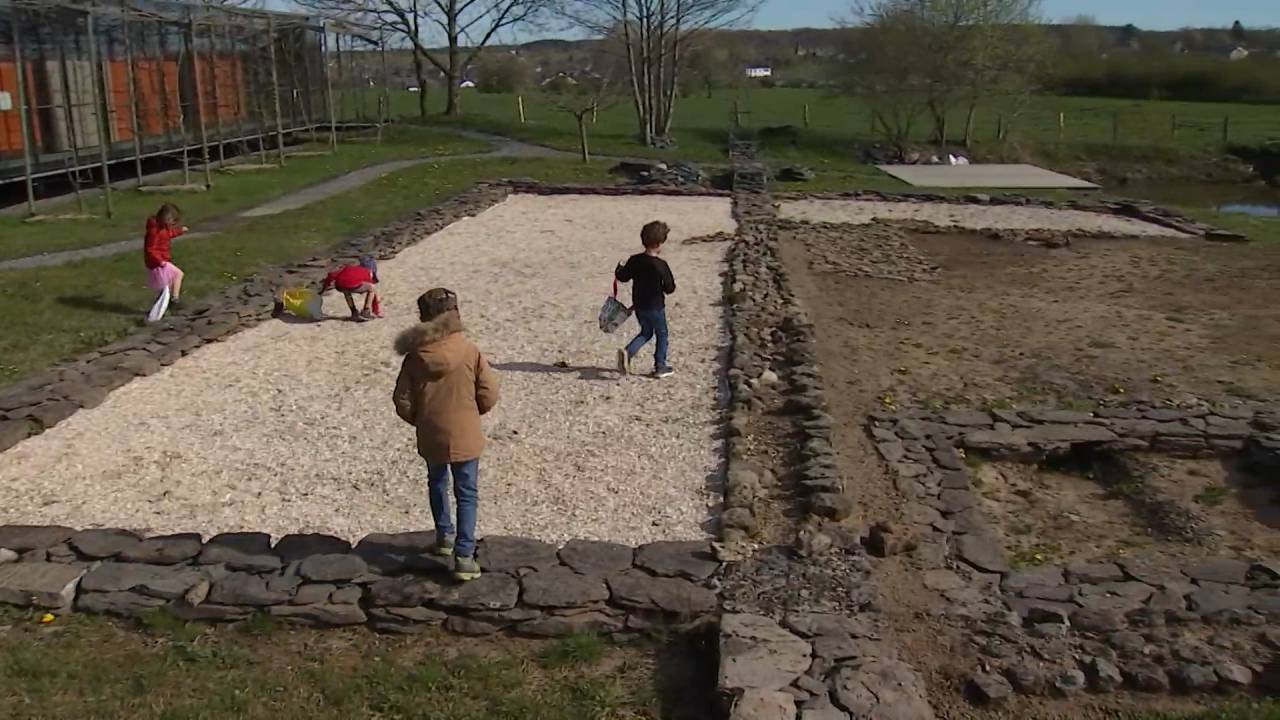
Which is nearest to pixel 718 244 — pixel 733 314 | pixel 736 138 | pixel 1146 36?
pixel 733 314

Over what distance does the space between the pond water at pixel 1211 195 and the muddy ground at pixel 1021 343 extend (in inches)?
508

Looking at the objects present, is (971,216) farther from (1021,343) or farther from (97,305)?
(97,305)

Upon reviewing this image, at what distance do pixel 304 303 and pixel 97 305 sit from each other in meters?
2.06

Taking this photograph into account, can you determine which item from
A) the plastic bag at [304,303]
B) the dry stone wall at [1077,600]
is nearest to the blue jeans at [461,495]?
the dry stone wall at [1077,600]

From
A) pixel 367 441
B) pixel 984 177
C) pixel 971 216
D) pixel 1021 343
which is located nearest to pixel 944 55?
pixel 984 177

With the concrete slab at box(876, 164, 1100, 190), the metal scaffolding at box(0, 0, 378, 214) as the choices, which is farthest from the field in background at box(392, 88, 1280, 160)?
the metal scaffolding at box(0, 0, 378, 214)

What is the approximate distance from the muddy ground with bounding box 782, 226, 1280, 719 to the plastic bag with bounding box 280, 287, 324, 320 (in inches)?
194

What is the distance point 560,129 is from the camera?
3600 cm

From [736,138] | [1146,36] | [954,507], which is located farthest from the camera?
[1146,36]

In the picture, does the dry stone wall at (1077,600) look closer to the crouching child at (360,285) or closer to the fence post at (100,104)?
the crouching child at (360,285)

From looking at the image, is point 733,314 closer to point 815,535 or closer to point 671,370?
point 671,370

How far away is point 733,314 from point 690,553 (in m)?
5.93

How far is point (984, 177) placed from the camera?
2705 centimetres

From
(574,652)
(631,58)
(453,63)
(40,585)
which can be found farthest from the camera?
(453,63)
